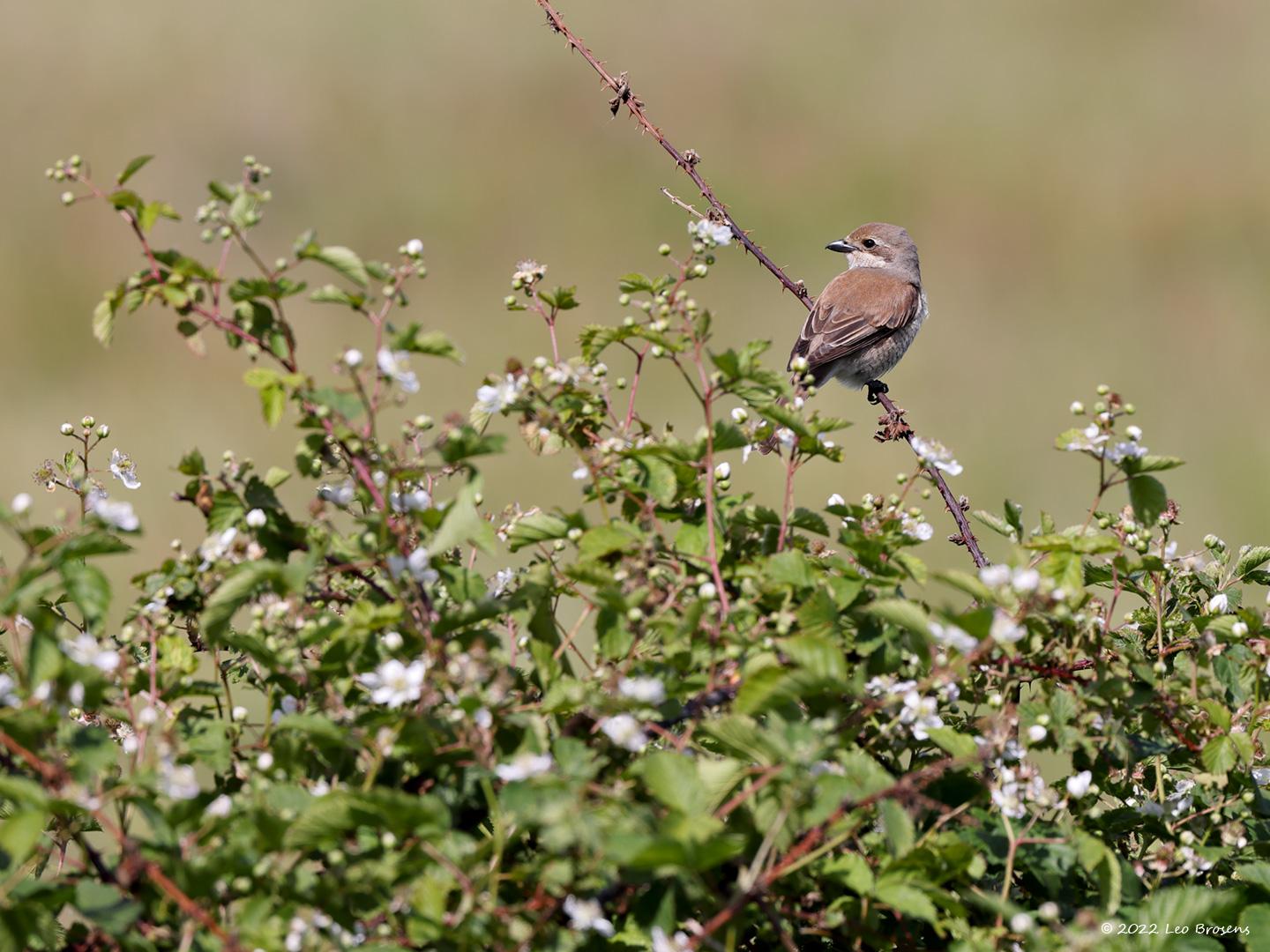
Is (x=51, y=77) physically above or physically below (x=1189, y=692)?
above

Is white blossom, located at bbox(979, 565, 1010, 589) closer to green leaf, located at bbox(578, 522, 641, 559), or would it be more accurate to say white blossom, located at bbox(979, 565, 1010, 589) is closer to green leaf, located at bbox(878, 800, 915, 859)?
green leaf, located at bbox(878, 800, 915, 859)

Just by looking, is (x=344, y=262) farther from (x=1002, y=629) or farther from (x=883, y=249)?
(x=883, y=249)

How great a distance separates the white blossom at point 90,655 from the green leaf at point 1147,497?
165 cm

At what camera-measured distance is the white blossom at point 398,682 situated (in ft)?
6.27

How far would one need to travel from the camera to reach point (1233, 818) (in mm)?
2436

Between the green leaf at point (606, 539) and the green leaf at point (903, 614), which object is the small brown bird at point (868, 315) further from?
the green leaf at point (903, 614)

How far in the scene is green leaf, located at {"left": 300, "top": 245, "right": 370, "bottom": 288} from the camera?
2037 millimetres

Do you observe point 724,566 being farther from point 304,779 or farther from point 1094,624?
point 304,779

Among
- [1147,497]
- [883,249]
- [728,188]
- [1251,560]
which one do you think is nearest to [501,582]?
[1147,497]

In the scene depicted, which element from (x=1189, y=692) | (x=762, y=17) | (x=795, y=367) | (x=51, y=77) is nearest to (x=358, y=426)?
(x=795, y=367)

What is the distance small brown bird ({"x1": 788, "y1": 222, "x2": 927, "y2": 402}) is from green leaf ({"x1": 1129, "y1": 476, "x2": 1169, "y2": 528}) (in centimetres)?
409

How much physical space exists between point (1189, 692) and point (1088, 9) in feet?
56.6

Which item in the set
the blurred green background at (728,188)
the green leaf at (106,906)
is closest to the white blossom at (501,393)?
the green leaf at (106,906)

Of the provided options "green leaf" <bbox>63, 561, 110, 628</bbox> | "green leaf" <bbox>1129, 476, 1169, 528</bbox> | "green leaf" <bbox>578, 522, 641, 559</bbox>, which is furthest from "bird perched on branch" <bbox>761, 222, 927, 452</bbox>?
"green leaf" <bbox>63, 561, 110, 628</bbox>
